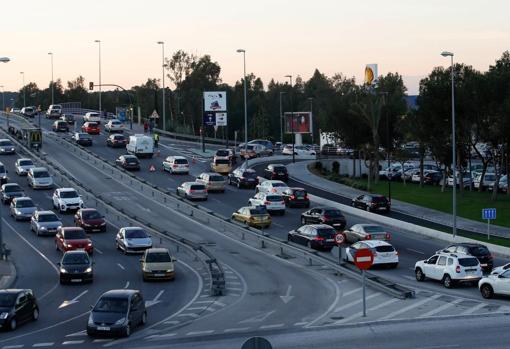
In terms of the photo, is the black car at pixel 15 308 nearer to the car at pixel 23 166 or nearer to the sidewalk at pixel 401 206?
the sidewalk at pixel 401 206

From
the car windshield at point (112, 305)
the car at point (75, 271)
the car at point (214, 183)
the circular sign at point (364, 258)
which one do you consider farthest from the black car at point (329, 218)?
the car windshield at point (112, 305)

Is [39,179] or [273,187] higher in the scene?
[39,179]

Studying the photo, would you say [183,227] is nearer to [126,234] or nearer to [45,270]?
[126,234]

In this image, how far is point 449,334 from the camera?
86.9ft

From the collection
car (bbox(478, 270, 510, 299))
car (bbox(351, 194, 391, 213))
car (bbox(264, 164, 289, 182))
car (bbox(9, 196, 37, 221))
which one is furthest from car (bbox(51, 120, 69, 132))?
car (bbox(478, 270, 510, 299))

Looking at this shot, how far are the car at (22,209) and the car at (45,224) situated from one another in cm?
428

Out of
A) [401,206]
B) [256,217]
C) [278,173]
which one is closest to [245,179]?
[278,173]

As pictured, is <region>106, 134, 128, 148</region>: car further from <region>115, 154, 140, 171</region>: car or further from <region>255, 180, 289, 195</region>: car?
<region>255, 180, 289, 195</region>: car

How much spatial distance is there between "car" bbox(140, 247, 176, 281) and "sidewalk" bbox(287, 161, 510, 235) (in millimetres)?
24097

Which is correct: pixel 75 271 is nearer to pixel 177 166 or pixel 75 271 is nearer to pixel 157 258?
pixel 157 258

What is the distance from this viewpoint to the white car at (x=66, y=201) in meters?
61.2

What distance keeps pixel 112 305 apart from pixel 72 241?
60.4ft

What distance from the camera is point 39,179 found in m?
71.8

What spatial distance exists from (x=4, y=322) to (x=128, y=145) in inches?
2656
